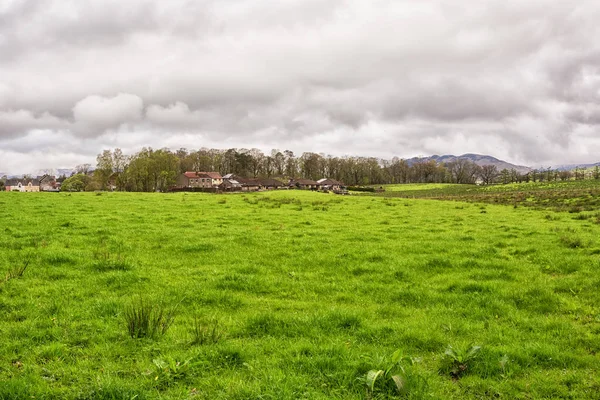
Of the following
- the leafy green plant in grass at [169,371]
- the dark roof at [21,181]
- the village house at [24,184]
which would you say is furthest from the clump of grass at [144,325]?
the dark roof at [21,181]

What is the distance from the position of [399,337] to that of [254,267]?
6.34m

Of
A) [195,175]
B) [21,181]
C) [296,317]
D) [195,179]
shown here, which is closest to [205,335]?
[296,317]

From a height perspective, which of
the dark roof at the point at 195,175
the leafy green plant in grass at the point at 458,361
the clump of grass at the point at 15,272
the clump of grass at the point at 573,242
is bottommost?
the leafy green plant in grass at the point at 458,361

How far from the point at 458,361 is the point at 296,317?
3.51 m

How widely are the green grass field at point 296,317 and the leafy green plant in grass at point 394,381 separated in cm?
3

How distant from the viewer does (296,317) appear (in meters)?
8.48

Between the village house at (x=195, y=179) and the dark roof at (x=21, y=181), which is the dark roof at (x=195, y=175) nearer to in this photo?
the village house at (x=195, y=179)

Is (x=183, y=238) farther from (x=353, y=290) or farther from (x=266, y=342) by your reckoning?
(x=266, y=342)

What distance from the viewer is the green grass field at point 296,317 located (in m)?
5.85

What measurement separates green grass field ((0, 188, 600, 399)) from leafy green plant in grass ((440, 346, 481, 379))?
23mm

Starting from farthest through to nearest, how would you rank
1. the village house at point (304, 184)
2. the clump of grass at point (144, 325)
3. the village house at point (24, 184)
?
1. the village house at point (24, 184)
2. the village house at point (304, 184)
3. the clump of grass at point (144, 325)

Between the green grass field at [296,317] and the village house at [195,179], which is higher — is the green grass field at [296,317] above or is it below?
below

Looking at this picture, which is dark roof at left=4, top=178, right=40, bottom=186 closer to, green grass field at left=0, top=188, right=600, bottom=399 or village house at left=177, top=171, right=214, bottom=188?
village house at left=177, top=171, right=214, bottom=188

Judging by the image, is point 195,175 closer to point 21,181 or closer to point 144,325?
point 21,181
